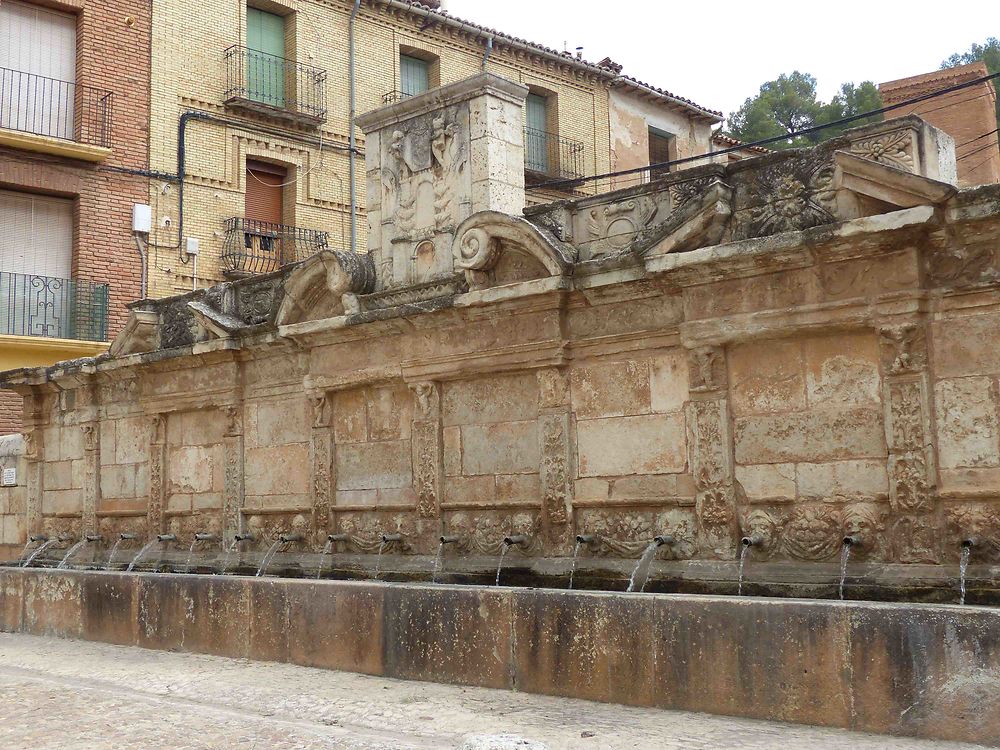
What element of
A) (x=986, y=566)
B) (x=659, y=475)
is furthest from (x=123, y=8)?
(x=986, y=566)

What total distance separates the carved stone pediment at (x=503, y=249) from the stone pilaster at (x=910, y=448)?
2.68 meters

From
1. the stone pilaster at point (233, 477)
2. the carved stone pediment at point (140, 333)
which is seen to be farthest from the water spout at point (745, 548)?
the carved stone pediment at point (140, 333)

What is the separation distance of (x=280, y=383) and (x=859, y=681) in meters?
6.77

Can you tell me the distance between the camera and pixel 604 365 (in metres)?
8.37

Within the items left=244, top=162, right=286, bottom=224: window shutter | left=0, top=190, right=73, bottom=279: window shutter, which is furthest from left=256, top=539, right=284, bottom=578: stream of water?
left=244, top=162, right=286, bottom=224: window shutter

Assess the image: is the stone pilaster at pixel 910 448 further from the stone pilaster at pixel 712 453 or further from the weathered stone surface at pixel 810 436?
the stone pilaster at pixel 712 453

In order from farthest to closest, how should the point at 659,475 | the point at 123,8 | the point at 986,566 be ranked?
the point at 123,8 < the point at 659,475 < the point at 986,566

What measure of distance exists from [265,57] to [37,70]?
405cm

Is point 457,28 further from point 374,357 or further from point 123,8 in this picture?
point 374,357

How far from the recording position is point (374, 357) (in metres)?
9.82

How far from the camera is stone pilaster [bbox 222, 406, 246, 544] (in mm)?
11102

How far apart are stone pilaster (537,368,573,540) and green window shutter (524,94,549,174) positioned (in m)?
14.6

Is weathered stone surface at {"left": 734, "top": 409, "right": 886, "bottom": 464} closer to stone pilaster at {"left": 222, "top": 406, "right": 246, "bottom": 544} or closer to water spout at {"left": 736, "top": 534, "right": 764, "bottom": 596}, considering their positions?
water spout at {"left": 736, "top": 534, "right": 764, "bottom": 596}

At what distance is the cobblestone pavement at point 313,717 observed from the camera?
566 centimetres
